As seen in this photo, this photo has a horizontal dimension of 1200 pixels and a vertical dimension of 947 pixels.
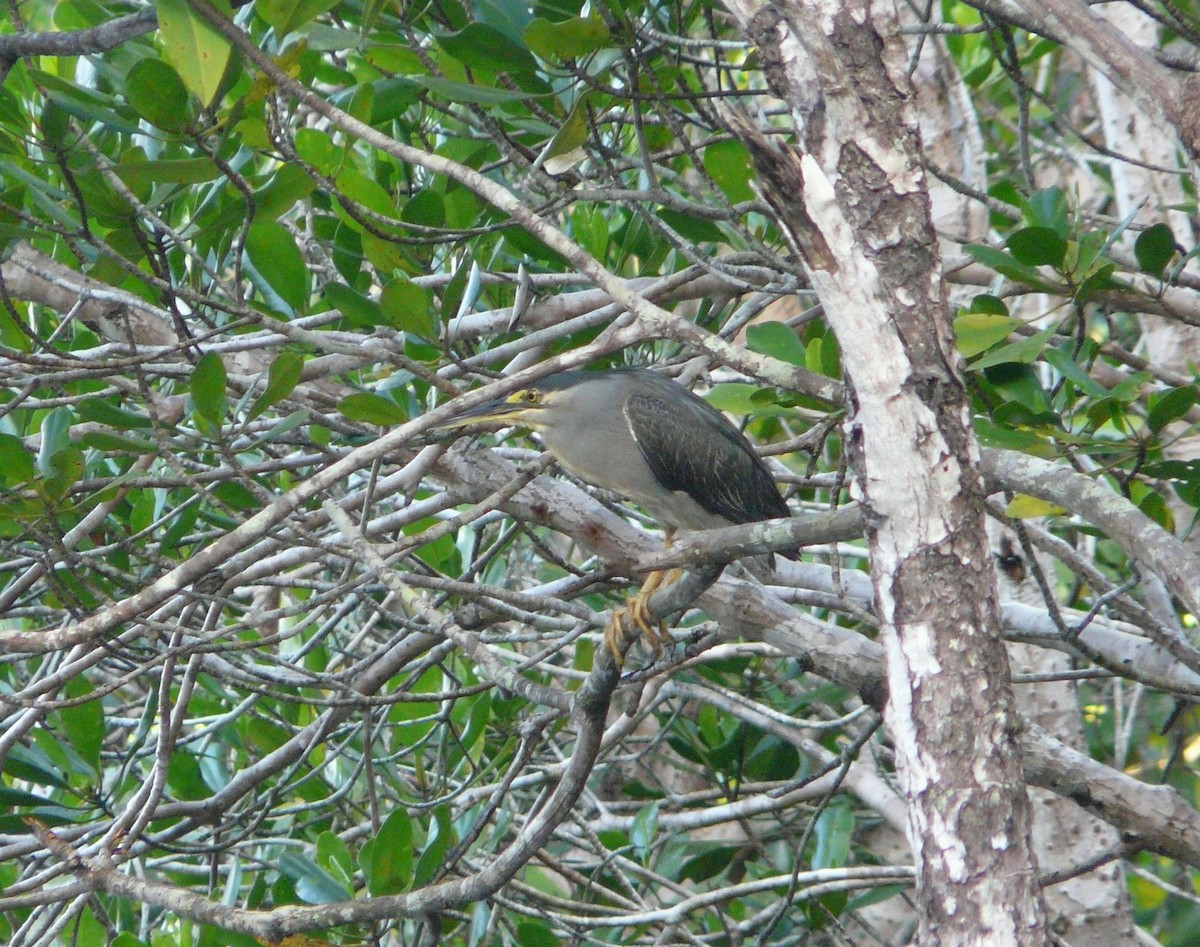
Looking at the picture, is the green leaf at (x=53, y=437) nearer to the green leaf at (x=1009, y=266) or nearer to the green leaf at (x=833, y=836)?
the green leaf at (x=1009, y=266)

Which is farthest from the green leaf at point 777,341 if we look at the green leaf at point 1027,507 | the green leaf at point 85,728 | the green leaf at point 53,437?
the green leaf at point 85,728

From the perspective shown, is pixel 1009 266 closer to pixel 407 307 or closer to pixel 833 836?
pixel 407 307

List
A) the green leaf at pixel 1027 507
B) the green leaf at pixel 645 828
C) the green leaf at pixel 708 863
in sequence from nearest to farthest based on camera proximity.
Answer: the green leaf at pixel 1027 507 → the green leaf at pixel 645 828 → the green leaf at pixel 708 863

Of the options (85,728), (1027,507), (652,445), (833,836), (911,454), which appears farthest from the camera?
(652,445)

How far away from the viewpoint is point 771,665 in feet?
17.6

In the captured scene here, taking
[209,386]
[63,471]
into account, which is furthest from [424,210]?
[63,471]

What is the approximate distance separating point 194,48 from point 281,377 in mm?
756

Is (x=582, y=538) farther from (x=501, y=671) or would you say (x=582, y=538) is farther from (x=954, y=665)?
(x=954, y=665)

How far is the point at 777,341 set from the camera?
311cm

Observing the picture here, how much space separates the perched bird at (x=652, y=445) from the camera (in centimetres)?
381

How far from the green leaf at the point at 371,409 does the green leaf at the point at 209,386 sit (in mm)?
341

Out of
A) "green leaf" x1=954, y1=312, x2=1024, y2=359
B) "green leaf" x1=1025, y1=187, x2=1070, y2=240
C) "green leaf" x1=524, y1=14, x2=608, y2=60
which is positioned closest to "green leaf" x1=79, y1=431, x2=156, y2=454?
"green leaf" x1=524, y1=14, x2=608, y2=60

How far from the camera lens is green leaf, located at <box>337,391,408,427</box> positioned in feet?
9.99

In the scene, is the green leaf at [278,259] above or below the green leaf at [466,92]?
below
